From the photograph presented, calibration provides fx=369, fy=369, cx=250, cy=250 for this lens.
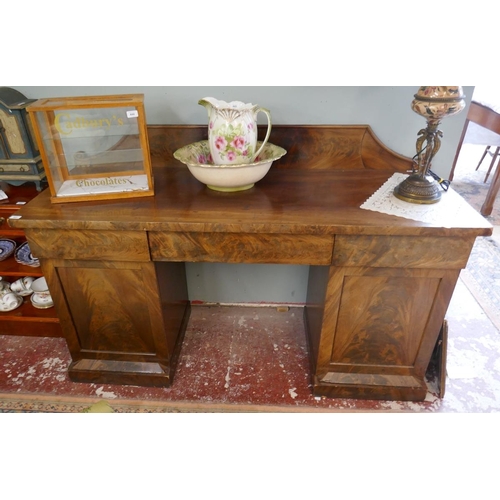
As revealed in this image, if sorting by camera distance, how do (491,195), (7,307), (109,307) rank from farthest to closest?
(491,195), (7,307), (109,307)

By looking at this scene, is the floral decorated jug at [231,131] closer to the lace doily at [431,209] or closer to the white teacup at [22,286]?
the lace doily at [431,209]

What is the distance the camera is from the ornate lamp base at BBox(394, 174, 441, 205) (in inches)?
47.1

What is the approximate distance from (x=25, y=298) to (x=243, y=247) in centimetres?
124

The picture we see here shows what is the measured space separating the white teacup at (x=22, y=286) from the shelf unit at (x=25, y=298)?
0.14 ft

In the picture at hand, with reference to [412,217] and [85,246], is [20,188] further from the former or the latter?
[412,217]

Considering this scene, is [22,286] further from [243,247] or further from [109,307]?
[243,247]

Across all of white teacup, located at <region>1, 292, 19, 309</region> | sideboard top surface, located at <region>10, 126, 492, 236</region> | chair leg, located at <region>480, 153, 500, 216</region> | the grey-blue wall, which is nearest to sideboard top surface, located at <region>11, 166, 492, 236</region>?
sideboard top surface, located at <region>10, 126, 492, 236</region>

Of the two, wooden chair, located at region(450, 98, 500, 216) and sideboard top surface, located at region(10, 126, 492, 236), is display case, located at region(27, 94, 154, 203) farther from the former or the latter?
wooden chair, located at region(450, 98, 500, 216)

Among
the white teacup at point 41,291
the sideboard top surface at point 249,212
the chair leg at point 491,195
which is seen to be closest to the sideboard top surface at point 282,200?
the sideboard top surface at point 249,212

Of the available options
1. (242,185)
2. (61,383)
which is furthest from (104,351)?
(242,185)

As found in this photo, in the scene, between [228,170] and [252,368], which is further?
[252,368]

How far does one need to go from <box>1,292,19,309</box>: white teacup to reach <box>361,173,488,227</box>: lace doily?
1585mm

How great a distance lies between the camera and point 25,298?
1.77 metres

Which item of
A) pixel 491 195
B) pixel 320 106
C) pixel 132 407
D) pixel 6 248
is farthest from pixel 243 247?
pixel 491 195
